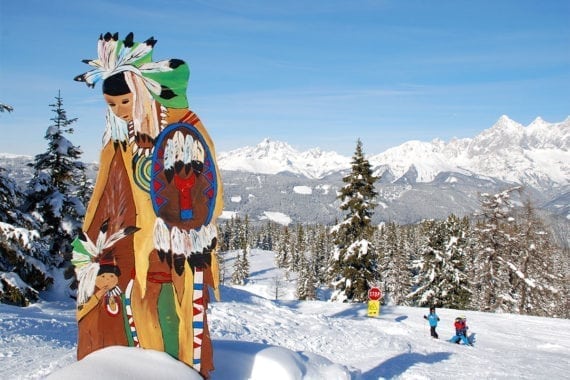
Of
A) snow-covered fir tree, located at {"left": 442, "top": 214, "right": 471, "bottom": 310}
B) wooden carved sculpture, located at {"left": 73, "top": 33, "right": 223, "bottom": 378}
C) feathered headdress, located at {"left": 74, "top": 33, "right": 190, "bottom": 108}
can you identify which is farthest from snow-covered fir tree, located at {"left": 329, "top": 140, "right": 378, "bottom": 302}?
feathered headdress, located at {"left": 74, "top": 33, "right": 190, "bottom": 108}

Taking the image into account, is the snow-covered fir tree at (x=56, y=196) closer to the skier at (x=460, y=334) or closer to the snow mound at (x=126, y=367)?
the snow mound at (x=126, y=367)

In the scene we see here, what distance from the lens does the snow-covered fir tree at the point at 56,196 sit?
1802 cm

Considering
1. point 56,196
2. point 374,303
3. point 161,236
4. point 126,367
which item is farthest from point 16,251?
point 374,303

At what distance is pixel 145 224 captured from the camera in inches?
334

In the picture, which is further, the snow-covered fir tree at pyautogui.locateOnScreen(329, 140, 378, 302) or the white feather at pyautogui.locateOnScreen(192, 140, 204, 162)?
the snow-covered fir tree at pyautogui.locateOnScreen(329, 140, 378, 302)

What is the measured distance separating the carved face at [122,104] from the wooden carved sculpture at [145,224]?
0.06 ft

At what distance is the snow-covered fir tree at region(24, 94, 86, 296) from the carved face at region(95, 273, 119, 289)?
412 inches

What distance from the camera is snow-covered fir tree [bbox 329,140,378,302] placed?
3000 centimetres

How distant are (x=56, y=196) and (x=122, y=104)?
36.6 feet

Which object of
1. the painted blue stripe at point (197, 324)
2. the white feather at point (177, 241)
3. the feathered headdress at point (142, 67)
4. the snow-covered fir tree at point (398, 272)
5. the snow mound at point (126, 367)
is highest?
the feathered headdress at point (142, 67)

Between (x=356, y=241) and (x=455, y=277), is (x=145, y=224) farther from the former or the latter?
(x=455, y=277)

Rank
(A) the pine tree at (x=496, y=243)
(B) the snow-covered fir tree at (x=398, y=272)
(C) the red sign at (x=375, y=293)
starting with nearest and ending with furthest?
A: (C) the red sign at (x=375, y=293)
(A) the pine tree at (x=496, y=243)
(B) the snow-covered fir tree at (x=398, y=272)

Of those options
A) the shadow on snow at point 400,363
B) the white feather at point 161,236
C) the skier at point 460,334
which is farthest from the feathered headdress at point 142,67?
the skier at point 460,334

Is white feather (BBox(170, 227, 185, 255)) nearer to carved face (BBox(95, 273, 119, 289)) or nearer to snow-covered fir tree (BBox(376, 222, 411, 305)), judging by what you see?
carved face (BBox(95, 273, 119, 289))
